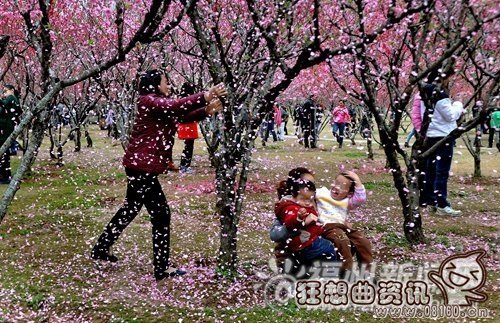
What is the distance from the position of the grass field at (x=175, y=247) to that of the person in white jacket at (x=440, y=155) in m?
0.47

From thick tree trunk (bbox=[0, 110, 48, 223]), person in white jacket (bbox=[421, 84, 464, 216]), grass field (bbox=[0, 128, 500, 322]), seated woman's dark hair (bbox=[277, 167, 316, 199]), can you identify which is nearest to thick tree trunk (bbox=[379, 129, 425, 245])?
Result: grass field (bbox=[0, 128, 500, 322])

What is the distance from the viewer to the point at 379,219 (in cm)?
798

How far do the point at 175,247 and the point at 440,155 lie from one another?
4505mm

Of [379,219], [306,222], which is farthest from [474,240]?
[306,222]

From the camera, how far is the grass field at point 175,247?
4.48 metres

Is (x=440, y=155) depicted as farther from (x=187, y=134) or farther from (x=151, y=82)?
(x=187, y=134)

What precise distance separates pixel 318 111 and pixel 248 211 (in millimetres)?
15333

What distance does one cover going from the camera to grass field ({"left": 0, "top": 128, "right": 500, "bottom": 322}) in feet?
14.7

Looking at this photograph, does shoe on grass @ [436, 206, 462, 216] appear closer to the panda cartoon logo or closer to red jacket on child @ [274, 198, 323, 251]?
the panda cartoon logo

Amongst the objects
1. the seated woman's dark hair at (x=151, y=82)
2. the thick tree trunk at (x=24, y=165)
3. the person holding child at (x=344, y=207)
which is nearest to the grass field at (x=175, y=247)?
the person holding child at (x=344, y=207)

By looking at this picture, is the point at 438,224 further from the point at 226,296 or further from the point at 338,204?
the point at 226,296

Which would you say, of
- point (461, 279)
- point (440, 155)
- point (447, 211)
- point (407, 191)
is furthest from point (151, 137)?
point (447, 211)

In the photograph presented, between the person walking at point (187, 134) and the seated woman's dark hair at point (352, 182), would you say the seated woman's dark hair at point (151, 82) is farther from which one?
the person walking at point (187, 134)

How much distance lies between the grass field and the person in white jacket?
0.47 metres
